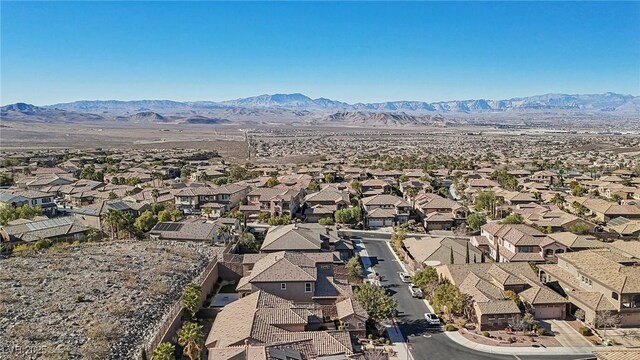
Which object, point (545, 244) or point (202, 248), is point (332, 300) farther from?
point (545, 244)

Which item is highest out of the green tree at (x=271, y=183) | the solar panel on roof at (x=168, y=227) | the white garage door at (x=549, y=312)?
the green tree at (x=271, y=183)

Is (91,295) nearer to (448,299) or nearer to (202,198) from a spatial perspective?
(448,299)

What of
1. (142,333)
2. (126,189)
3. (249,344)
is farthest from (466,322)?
(126,189)

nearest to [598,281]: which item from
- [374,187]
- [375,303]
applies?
[375,303]

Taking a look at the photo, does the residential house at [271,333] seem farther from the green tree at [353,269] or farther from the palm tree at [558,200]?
the palm tree at [558,200]

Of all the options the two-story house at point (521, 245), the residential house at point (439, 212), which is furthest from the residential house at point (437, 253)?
Result: the residential house at point (439, 212)

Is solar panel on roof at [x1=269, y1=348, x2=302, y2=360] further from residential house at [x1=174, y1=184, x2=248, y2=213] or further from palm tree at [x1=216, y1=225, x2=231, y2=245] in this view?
residential house at [x1=174, y1=184, x2=248, y2=213]
